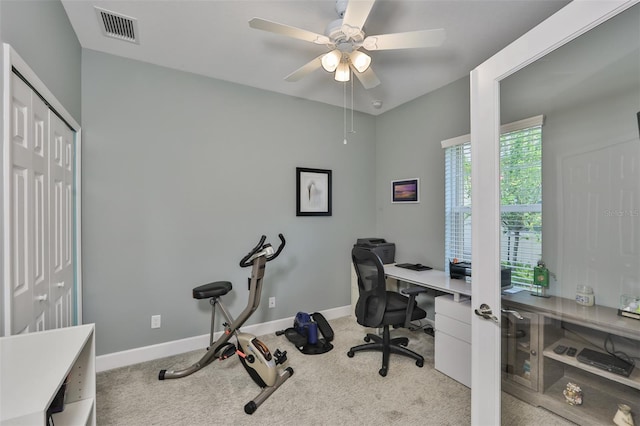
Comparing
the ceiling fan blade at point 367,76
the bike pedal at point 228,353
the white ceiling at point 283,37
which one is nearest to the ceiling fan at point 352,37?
the ceiling fan blade at point 367,76

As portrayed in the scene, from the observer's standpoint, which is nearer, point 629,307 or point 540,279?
point 629,307

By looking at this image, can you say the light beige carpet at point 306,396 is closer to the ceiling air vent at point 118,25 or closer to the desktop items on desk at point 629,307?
the desktop items on desk at point 629,307

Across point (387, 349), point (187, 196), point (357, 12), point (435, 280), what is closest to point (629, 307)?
point (435, 280)

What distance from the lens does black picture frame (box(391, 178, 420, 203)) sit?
3416 millimetres

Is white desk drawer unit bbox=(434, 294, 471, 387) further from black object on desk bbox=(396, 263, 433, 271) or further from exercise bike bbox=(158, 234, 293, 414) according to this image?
exercise bike bbox=(158, 234, 293, 414)

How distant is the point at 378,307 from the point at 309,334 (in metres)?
0.86

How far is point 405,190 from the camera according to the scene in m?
3.55

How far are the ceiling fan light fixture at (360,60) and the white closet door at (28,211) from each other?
177 cm

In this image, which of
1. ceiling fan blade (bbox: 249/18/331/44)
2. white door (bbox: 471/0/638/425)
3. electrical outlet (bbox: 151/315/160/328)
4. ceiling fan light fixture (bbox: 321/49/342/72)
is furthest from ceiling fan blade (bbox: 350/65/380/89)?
electrical outlet (bbox: 151/315/160/328)

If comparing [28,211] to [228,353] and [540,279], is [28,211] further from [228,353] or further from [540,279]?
[540,279]

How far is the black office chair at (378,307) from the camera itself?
2.38 m

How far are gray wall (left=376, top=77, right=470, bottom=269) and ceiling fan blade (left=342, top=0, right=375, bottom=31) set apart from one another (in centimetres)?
175

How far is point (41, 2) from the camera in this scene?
153cm

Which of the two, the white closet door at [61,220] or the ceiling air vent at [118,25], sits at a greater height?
the ceiling air vent at [118,25]
